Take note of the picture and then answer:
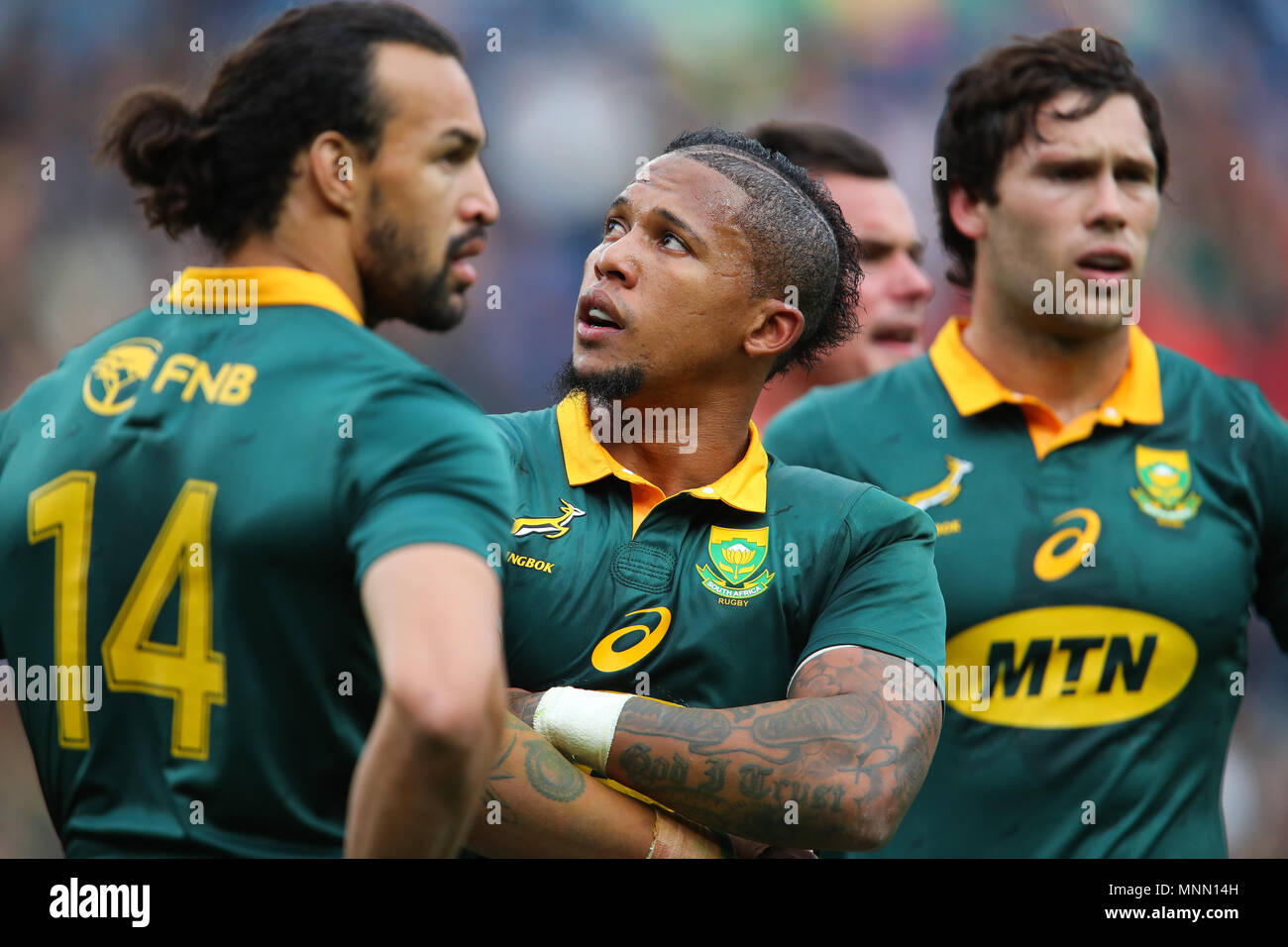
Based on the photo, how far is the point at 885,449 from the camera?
4480mm

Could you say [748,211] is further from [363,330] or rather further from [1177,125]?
[1177,125]

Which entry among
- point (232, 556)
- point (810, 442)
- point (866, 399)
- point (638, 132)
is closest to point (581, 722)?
→ point (232, 556)

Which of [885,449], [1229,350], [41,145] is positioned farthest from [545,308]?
[885,449]

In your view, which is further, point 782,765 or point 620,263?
point 620,263

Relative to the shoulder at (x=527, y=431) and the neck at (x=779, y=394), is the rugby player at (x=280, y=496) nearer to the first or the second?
the shoulder at (x=527, y=431)

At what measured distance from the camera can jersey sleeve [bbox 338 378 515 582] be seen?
85.0 inches

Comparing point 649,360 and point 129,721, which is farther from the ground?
point 649,360

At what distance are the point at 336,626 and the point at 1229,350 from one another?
9339 mm

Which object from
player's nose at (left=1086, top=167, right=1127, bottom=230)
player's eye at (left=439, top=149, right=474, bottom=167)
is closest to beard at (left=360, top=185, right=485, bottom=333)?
player's eye at (left=439, top=149, right=474, bottom=167)

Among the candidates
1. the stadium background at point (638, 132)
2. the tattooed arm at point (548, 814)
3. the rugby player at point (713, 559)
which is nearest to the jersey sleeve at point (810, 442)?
the rugby player at point (713, 559)

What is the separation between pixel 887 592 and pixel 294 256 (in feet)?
4.85

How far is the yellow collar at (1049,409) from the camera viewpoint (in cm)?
450

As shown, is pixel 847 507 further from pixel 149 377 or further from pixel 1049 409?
pixel 149 377

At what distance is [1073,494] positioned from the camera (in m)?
4.43
